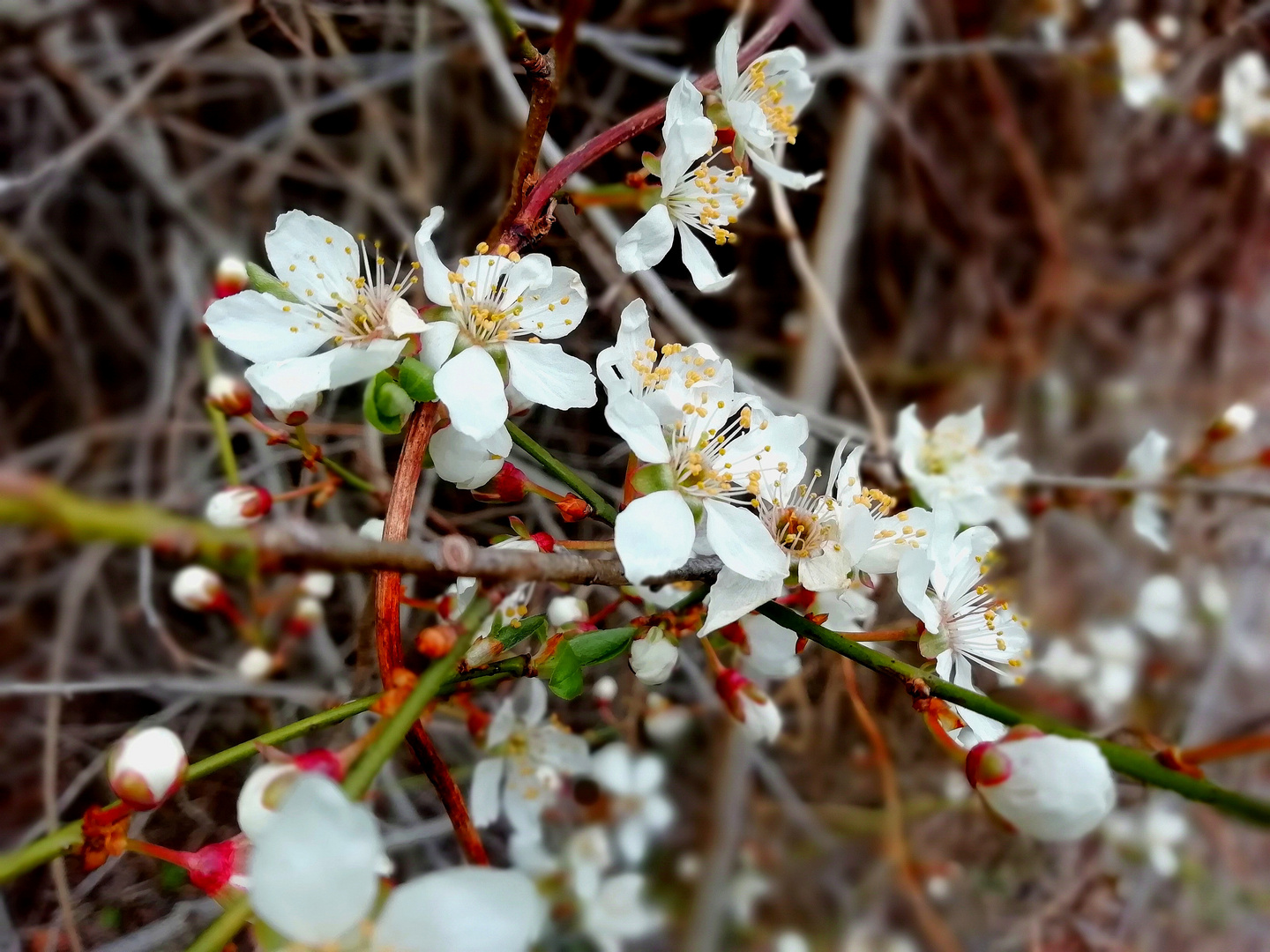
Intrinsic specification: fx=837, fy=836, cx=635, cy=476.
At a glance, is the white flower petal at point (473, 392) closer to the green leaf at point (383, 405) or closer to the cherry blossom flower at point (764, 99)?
the green leaf at point (383, 405)

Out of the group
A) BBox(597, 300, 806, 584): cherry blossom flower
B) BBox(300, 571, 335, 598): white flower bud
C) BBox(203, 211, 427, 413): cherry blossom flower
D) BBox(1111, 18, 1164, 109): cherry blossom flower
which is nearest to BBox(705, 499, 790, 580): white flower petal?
BBox(597, 300, 806, 584): cherry blossom flower

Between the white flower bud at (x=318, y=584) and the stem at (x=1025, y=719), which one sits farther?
the white flower bud at (x=318, y=584)

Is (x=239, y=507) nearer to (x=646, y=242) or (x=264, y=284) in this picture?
(x=264, y=284)

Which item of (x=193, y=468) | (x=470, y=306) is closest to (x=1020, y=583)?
(x=470, y=306)

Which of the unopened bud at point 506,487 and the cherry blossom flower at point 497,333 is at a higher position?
the cherry blossom flower at point 497,333

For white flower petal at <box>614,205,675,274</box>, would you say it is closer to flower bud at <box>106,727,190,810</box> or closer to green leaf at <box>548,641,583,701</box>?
green leaf at <box>548,641,583,701</box>

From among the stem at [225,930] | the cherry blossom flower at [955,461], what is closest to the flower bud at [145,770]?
the stem at [225,930]
